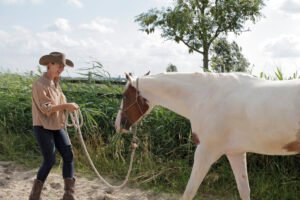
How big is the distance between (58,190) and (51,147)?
1276 millimetres

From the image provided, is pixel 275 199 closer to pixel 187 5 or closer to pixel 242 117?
pixel 242 117

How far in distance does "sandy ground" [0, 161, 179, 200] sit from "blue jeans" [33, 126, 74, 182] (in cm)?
80

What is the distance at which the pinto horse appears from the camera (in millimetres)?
3893

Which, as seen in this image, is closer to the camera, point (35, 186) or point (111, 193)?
point (35, 186)

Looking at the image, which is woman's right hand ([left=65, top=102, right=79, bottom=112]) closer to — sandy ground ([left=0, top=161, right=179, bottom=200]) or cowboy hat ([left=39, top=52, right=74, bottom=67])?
cowboy hat ([left=39, top=52, right=74, bottom=67])

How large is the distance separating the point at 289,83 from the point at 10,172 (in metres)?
4.35

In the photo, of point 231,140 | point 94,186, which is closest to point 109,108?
point 94,186

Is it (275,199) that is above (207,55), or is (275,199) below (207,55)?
below

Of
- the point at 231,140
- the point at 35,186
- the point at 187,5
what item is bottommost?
the point at 35,186

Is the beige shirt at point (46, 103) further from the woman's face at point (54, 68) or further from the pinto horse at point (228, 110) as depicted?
the pinto horse at point (228, 110)

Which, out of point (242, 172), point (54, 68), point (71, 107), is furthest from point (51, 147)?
point (242, 172)

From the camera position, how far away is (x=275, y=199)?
533 centimetres

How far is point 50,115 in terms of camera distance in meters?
4.54

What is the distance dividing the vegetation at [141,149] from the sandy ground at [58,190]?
0.24 m
